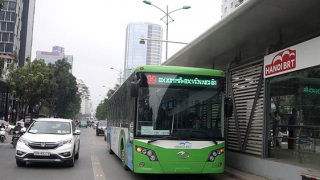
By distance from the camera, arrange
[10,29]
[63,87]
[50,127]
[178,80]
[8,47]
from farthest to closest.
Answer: [8,47], [10,29], [63,87], [50,127], [178,80]

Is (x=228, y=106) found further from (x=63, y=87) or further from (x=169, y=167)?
(x=63, y=87)

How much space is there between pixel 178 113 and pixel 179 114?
0.12ft

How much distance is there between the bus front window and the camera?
879 centimetres

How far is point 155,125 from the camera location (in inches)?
345

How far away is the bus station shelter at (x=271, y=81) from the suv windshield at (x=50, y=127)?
523 cm

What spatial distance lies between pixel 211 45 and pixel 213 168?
4.61m

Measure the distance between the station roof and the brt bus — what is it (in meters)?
1.75

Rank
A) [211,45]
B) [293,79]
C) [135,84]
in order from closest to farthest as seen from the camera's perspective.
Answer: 1. [135,84]
2. [293,79]
3. [211,45]

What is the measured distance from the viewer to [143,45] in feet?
118

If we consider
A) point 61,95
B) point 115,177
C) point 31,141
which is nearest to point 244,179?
point 115,177

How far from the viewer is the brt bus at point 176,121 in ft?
28.4

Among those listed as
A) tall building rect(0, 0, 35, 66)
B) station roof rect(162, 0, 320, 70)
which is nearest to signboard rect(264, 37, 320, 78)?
station roof rect(162, 0, 320, 70)

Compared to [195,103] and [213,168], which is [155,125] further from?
[213,168]

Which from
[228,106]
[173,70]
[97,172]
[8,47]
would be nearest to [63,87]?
[8,47]
